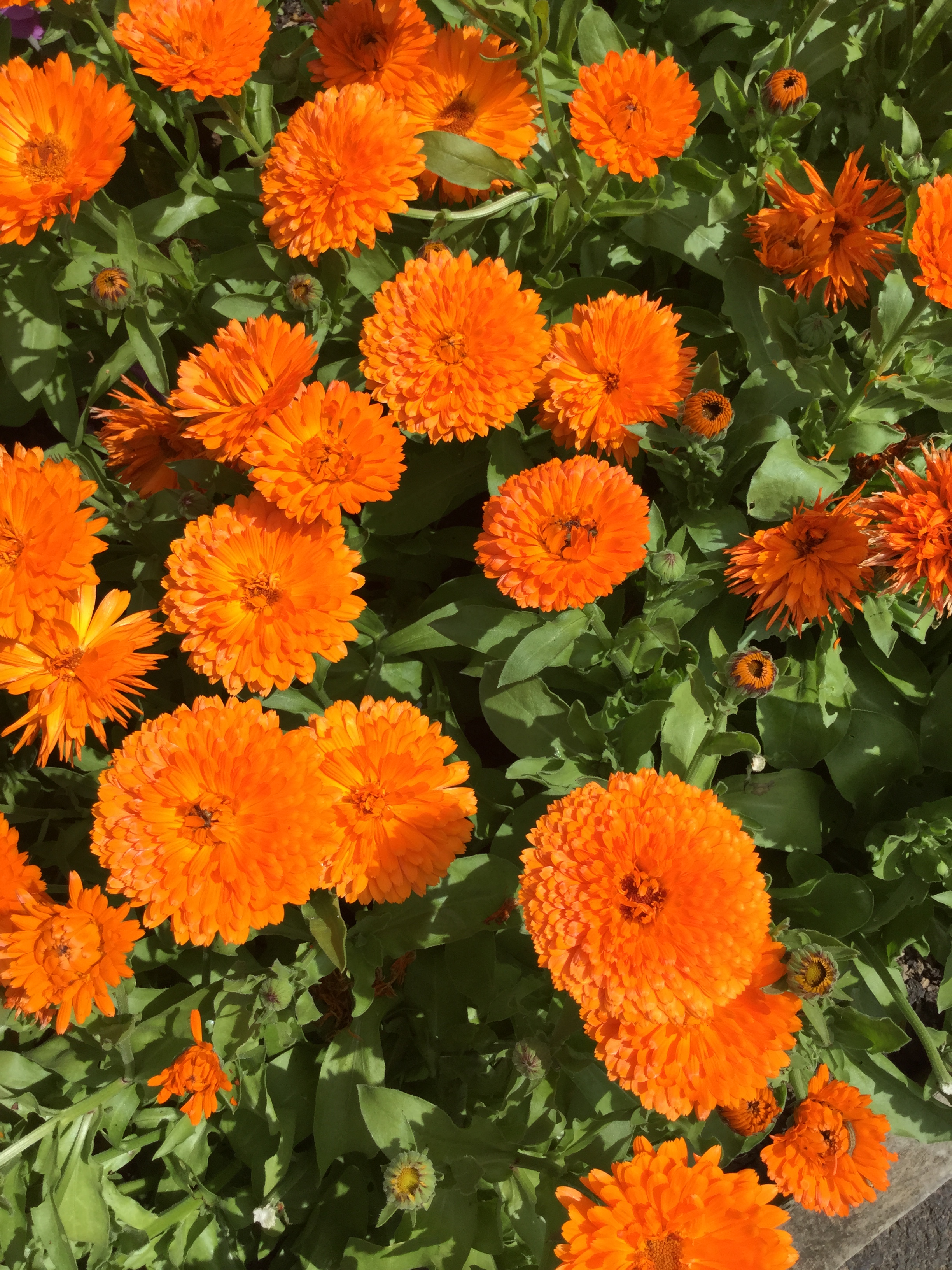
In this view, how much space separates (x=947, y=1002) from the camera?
188 cm

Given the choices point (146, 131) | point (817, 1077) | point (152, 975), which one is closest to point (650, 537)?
point (817, 1077)

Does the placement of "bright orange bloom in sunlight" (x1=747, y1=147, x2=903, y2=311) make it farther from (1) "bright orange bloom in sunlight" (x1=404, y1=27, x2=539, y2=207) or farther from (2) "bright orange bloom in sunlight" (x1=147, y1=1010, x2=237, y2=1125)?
(2) "bright orange bloom in sunlight" (x1=147, y1=1010, x2=237, y2=1125)

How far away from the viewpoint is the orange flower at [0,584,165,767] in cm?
169

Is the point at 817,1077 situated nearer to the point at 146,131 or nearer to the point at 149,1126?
the point at 149,1126

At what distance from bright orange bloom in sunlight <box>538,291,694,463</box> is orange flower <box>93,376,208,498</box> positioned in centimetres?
82

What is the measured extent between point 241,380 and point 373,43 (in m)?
0.85

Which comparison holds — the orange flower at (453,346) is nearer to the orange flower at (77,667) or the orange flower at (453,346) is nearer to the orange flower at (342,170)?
the orange flower at (342,170)

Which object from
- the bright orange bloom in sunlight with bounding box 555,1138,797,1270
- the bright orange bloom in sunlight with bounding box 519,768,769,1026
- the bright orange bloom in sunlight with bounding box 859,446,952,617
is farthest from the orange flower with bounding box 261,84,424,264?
the bright orange bloom in sunlight with bounding box 555,1138,797,1270

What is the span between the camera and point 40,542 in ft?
5.34

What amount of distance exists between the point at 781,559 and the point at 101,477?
152 cm

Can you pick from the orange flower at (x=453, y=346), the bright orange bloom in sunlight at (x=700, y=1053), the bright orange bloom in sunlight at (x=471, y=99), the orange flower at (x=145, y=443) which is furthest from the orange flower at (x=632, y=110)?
the bright orange bloom in sunlight at (x=700, y=1053)

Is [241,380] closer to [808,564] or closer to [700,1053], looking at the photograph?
[808,564]

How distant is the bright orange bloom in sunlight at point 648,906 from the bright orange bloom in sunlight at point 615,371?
78cm

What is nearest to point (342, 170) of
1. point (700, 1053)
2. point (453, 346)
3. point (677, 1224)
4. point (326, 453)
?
point (453, 346)
